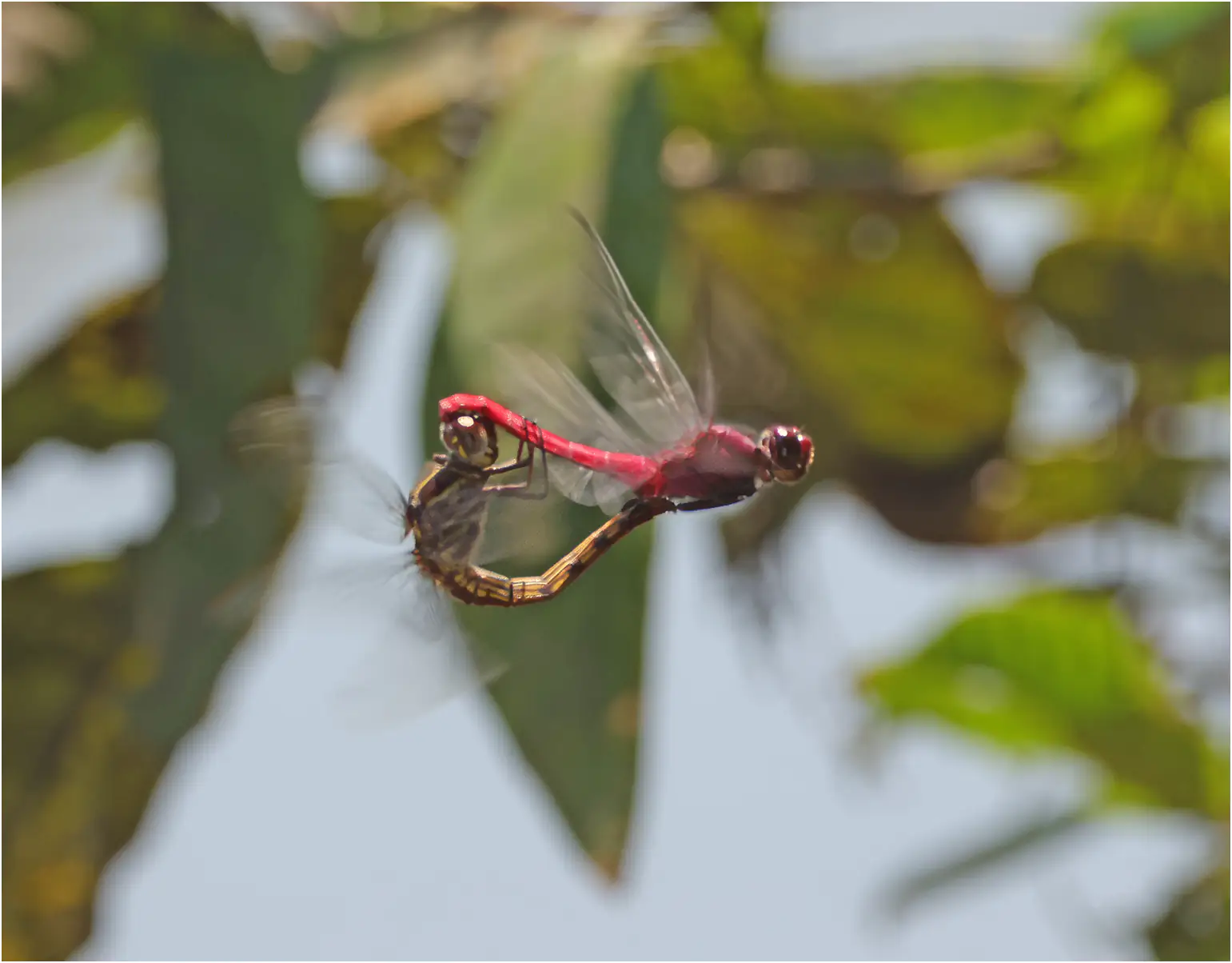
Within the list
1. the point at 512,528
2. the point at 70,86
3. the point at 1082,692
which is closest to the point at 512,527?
the point at 512,528

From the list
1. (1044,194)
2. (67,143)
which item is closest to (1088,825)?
(1044,194)

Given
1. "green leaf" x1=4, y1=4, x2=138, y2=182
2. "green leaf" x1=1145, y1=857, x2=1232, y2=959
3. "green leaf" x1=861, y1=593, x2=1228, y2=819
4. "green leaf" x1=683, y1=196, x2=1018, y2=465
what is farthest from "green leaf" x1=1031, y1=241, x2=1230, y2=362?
"green leaf" x1=4, y1=4, x2=138, y2=182

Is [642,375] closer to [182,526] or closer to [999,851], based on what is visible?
[182,526]

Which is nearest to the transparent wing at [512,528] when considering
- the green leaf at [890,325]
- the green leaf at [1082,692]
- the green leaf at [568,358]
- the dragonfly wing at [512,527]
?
the dragonfly wing at [512,527]

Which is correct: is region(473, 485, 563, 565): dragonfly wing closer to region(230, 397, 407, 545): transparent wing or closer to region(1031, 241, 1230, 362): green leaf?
region(230, 397, 407, 545): transparent wing

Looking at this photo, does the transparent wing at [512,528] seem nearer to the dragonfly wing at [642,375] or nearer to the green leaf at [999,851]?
the dragonfly wing at [642,375]
